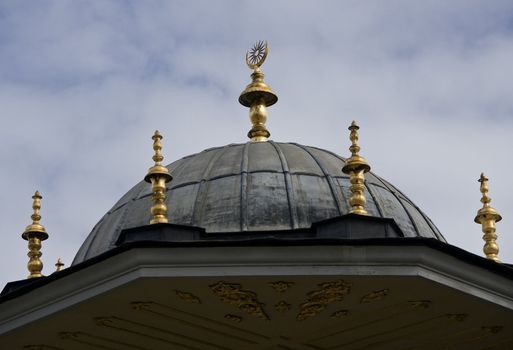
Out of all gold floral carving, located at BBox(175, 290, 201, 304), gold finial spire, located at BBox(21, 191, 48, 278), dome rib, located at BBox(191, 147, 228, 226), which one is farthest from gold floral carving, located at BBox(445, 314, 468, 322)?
gold finial spire, located at BBox(21, 191, 48, 278)

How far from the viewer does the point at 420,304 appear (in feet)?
70.3

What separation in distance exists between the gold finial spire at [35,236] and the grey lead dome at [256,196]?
1399 millimetres

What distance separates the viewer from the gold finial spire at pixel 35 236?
25562 millimetres

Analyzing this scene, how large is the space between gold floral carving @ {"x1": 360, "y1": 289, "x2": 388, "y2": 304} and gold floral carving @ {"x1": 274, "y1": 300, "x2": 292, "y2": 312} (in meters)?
1.22

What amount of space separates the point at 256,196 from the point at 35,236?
4.42 metres

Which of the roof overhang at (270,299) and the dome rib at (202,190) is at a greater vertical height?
the dome rib at (202,190)

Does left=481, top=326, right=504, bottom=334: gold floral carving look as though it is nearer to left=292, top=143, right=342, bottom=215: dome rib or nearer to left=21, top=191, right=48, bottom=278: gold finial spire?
left=292, top=143, right=342, bottom=215: dome rib

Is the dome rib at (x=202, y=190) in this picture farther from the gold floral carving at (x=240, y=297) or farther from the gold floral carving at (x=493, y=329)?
the gold floral carving at (x=493, y=329)

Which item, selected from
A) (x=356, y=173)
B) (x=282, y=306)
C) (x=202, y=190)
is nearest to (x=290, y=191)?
(x=202, y=190)

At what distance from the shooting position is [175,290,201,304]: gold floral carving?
68.6 ft

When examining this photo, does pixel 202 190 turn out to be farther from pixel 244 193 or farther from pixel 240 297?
pixel 240 297

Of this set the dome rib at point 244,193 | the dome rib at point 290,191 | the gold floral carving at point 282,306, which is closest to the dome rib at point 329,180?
the dome rib at point 290,191

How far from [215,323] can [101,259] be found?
9.28 ft

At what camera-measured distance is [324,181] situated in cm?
2669
